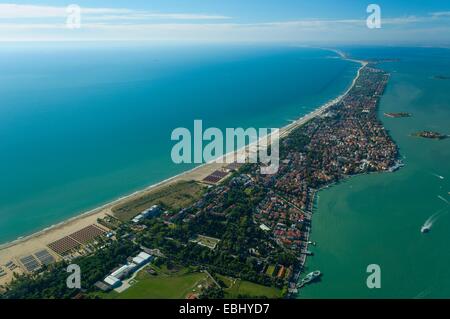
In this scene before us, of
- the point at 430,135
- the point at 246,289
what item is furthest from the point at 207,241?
the point at 430,135

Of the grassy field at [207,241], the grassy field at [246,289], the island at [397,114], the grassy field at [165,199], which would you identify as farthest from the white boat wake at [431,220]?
the island at [397,114]

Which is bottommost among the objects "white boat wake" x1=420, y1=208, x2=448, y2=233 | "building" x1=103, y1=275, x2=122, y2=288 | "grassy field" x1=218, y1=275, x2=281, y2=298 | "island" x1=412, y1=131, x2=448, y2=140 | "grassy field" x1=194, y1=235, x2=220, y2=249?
"grassy field" x1=218, y1=275, x2=281, y2=298

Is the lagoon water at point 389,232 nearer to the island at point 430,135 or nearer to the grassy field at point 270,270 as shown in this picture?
the grassy field at point 270,270

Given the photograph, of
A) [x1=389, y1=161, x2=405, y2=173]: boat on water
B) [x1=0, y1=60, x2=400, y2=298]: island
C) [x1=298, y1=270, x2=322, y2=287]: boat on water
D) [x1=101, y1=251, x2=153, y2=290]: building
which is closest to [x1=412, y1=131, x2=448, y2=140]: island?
[x1=0, y1=60, x2=400, y2=298]: island

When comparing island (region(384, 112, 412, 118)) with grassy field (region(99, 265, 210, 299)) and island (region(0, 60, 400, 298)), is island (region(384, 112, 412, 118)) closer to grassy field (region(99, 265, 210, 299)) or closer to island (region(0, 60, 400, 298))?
island (region(0, 60, 400, 298))

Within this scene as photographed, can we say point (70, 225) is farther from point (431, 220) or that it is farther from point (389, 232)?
point (431, 220)
